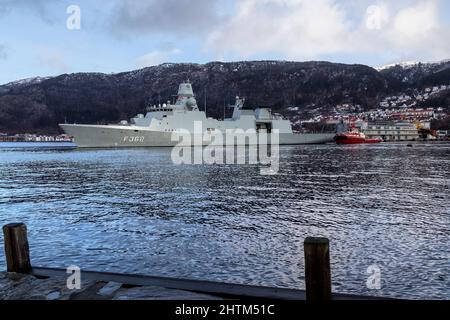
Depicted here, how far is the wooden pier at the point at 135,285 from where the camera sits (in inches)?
179

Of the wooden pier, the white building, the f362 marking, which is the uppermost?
the white building

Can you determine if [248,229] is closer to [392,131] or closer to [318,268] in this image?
[318,268]

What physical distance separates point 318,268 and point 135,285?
2596mm

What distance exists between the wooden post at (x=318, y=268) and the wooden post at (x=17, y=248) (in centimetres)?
434

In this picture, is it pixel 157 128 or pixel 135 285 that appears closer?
pixel 135 285

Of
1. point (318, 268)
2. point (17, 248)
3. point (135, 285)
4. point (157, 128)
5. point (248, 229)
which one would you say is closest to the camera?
point (318, 268)

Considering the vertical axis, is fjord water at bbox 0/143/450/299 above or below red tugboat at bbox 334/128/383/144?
below

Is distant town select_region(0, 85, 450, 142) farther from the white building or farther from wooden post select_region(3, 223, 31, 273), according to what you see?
wooden post select_region(3, 223, 31, 273)

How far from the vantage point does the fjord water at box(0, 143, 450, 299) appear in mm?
7324

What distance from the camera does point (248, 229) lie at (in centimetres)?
1057

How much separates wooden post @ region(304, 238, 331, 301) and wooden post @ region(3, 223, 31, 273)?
4.34m

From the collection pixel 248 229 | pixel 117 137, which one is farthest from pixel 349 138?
pixel 248 229

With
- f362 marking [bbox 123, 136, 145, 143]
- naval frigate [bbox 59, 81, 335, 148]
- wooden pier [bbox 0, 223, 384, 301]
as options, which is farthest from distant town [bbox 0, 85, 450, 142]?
wooden pier [bbox 0, 223, 384, 301]
